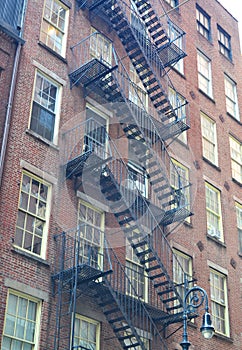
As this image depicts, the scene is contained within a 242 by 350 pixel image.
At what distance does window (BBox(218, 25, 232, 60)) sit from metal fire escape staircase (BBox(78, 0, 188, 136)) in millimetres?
7694

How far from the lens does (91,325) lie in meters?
17.9

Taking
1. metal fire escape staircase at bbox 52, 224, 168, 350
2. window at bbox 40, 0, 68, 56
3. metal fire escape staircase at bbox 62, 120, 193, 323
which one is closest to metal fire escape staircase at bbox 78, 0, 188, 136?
window at bbox 40, 0, 68, 56

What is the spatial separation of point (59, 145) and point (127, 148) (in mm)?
3564

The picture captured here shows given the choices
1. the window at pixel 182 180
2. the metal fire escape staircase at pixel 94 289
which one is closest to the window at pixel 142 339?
the metal fire escape staircase at pixel 94 289

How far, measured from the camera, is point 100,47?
76.5ft

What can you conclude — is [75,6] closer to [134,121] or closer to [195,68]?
[134,121]

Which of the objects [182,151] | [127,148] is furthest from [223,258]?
[127,148]

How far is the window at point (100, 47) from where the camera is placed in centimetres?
2288

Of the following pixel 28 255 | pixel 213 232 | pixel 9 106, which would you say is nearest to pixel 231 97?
pixel 213 232

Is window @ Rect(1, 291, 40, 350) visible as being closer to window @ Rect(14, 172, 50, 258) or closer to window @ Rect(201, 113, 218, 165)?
window @ Rect(14, 172, 50, 258)

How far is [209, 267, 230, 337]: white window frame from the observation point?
23.0 metres

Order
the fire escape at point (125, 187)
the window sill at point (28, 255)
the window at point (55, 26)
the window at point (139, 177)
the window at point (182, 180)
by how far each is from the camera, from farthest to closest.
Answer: the window at point (182, 180) < the window at point (139, 177) < the window at point (55, 26) < the fire escape at point (125, 187) < the window sill at point (28, 255)

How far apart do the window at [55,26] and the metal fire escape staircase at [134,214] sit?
3.19 metres

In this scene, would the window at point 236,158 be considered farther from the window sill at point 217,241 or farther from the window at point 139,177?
the window at point 139,177
